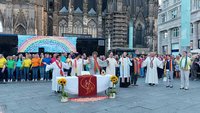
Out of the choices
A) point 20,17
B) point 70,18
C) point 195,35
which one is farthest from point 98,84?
point 195,35

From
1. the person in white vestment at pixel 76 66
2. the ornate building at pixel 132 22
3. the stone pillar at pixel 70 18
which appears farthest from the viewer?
the stone pillar at pixel 70 18

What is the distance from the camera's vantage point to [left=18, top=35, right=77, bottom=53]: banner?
20.0 m

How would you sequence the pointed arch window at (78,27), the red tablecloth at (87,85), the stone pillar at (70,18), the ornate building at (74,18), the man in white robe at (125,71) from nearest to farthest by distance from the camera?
the red tablecloth at (87,85) < the man in white robe at (125,71) < the stone pillar at (70,18) < the ornate building at (74,18) < the pointed arch window at (78,27)

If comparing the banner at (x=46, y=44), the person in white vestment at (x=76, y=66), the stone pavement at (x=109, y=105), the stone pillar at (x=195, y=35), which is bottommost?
Answer: the stone pavement at (x=109, y=105)

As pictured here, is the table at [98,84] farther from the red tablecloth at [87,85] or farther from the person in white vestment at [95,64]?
the person in white vestment at [95,64]

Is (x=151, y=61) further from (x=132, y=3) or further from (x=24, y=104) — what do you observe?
(x=132, y=3)

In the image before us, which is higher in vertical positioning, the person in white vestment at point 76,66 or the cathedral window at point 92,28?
the cathedral window at point 92,28

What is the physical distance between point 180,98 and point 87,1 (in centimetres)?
3227

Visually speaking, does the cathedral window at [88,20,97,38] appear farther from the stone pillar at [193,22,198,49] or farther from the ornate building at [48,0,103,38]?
the stone pillar at [193,22,198,49]

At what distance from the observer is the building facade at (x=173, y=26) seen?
156ft

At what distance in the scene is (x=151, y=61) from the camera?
642 inches

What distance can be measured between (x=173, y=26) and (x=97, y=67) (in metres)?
46.9

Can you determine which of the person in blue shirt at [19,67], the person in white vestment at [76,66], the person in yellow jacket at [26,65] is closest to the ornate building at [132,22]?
the person in yellow jacket at [26,65]

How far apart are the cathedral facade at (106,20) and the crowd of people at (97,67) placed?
17.1 metres
